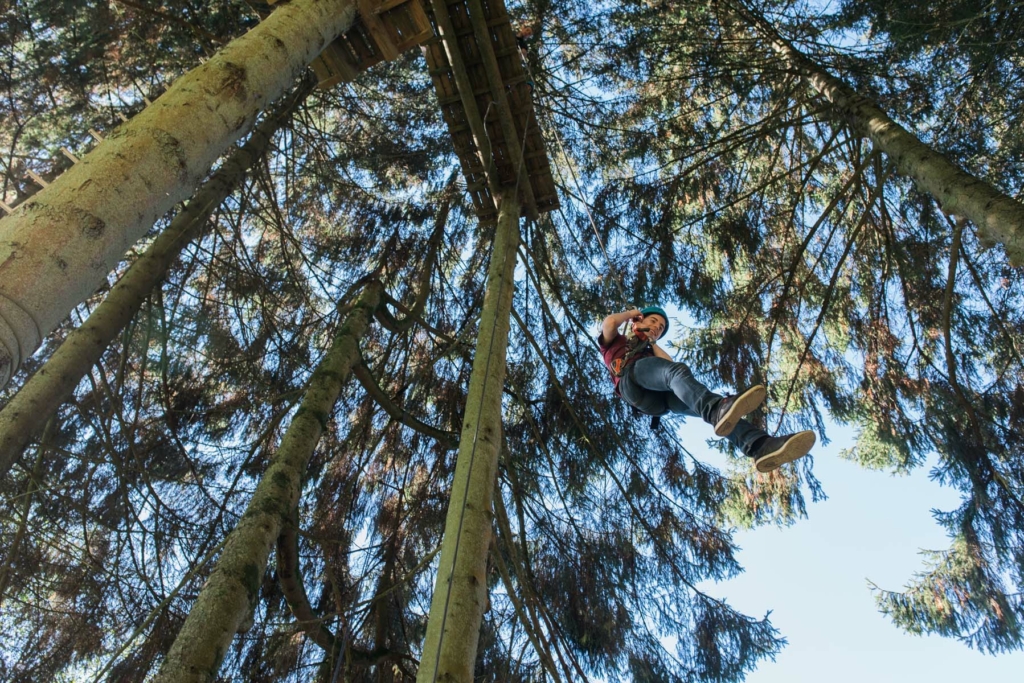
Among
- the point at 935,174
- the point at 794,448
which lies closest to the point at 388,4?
the point at 794,448

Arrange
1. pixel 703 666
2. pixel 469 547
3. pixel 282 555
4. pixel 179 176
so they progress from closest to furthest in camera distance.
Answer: pixel 179 176 < pixel 469 547 < pixel 282 555 < pixel 703 666

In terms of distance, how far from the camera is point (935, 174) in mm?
3770

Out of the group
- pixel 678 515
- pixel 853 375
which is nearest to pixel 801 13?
pixel 853 375

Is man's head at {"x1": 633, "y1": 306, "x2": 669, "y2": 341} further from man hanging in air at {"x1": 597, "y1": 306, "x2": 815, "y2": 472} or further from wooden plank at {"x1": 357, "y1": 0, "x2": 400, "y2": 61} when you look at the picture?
wooden plank at {"x1": 357, "y1": 0, "x2": 400, "y2": 61}

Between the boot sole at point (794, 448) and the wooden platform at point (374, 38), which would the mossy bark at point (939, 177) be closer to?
the boot sole at point (794, 448)

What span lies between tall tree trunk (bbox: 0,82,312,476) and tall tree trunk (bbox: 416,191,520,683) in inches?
85.8

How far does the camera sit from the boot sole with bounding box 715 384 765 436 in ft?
9.33

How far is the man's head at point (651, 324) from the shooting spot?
150 inches

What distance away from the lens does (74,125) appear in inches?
225

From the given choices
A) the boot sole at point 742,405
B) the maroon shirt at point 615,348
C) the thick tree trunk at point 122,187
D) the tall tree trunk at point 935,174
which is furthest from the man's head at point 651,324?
the thick tree trunk at point 122,187

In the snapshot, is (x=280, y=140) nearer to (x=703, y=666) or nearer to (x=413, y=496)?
(x=413, y=496)

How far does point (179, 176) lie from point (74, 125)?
4.87 m

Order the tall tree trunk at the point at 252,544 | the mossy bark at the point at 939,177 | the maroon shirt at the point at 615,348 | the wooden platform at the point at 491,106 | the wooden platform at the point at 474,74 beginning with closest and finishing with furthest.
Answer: the tall tree trunk at the point at 252,544, the mossy bark at the point at 939,177, the wooden platform at the point at 474,74, the maroon shirt at the point at 615,348, the wooden platform at the point at 491,106

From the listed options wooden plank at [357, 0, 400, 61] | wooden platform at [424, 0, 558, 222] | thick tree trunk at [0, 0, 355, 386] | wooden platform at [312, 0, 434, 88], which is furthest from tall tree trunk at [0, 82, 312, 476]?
thick tree trunk at [0, 0, 355, 386]
